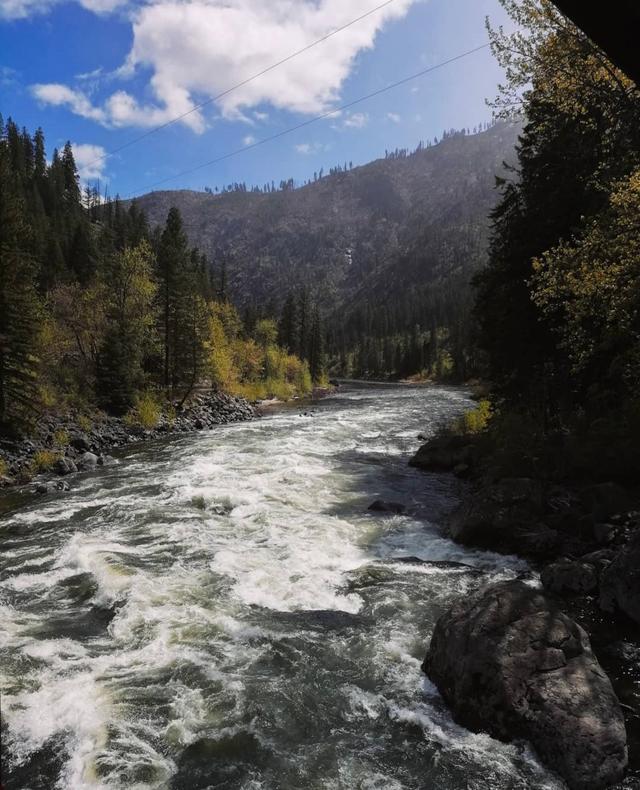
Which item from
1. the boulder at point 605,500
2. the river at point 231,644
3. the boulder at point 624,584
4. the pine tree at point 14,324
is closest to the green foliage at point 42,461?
the pine tree at point 14,324

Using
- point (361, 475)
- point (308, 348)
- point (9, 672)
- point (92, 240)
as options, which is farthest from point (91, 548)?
point (308, 348)

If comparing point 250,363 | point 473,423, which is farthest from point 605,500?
point 250,363

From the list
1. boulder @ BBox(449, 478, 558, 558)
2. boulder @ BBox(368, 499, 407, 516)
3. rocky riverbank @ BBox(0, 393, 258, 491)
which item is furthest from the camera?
rocky riverbank @ BBox(0, 393, 258, 491)

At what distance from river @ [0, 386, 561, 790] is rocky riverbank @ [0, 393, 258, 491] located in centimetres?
425

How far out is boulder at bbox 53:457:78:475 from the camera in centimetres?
2107

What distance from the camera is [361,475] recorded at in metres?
21.4

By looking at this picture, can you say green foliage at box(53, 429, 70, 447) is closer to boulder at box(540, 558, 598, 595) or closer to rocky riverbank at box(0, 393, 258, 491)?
rocky riverbank at box(0, 393, 258, 491)

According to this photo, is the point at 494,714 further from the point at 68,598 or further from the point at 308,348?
the point at 308,348

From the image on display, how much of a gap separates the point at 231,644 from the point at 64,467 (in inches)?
634

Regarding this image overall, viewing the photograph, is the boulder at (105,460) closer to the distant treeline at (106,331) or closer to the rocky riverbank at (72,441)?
the rocky riverbank at (72,441)

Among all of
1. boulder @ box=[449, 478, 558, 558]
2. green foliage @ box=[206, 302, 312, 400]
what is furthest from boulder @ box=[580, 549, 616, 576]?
green foliage @ box=[206, 302, 312, 400]

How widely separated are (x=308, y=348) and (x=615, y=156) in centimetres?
8419

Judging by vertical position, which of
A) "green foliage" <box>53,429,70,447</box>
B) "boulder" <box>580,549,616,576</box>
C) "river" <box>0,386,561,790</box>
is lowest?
"river" <box>0,386,561,790</box>

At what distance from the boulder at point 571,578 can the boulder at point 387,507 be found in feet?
20.6
